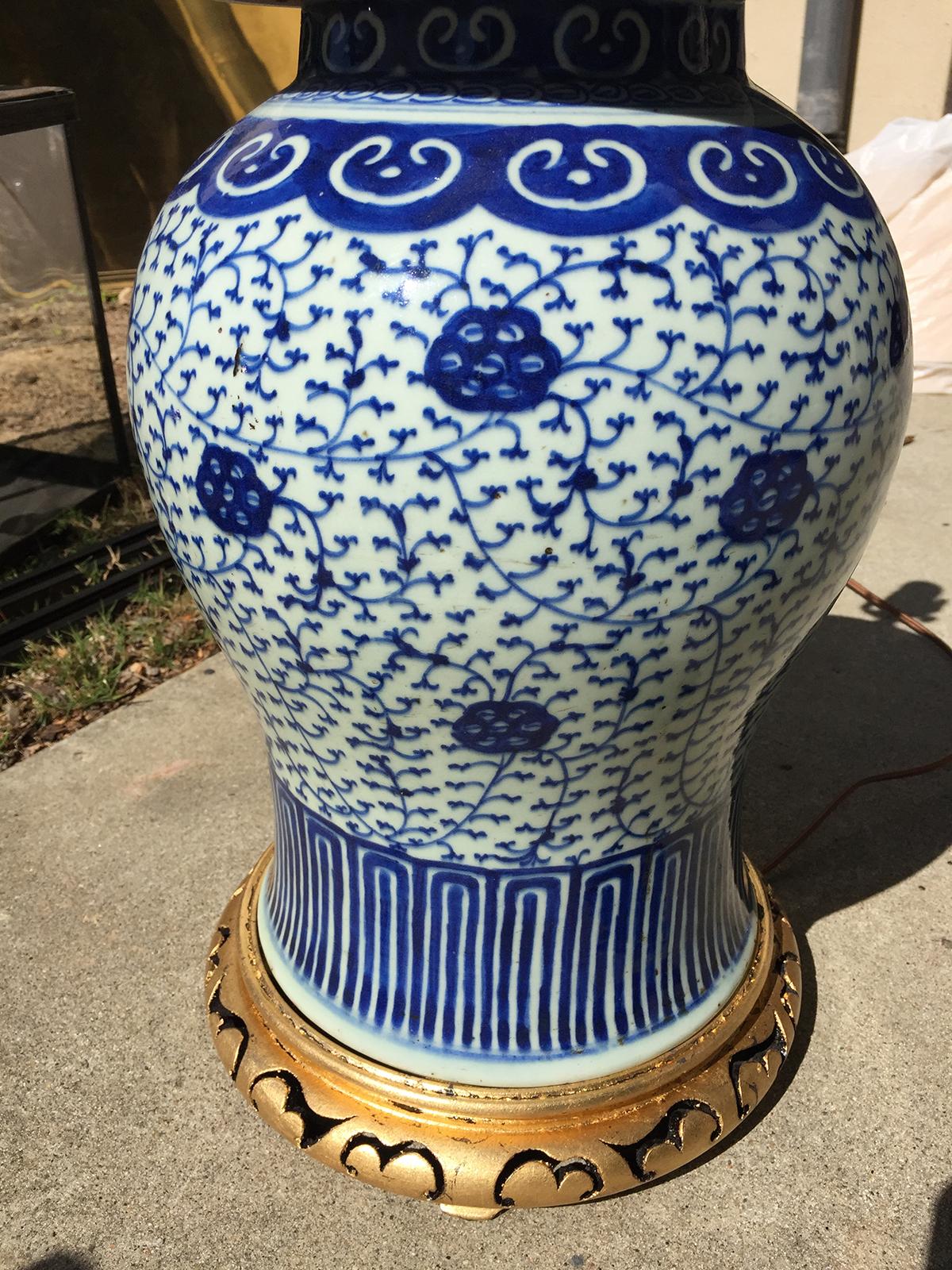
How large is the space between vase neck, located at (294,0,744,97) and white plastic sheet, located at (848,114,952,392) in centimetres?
321

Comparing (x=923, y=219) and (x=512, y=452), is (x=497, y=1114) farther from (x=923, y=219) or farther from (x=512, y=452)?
(x=923, y=219)

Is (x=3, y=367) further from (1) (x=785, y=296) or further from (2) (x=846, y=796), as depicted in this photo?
(1) (x=785, y=296)

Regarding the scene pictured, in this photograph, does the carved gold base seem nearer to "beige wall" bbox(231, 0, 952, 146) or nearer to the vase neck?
the vase neck

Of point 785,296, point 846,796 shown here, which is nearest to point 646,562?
point 785,296

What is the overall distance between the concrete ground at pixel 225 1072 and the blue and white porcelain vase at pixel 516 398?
48 cm

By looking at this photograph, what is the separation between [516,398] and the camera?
34.7 inches

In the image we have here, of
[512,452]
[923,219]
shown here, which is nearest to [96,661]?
[512,452]

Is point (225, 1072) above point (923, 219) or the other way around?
the other way around

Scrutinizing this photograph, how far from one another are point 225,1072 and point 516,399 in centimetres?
101

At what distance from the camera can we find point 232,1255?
1263 mm

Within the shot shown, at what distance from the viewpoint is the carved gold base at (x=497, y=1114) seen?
1.26 metres

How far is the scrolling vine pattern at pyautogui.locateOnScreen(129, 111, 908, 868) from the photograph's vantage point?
2.92ft

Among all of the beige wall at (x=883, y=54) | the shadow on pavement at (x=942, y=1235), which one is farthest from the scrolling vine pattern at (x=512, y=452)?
the beige wall at (x=883, y=54)

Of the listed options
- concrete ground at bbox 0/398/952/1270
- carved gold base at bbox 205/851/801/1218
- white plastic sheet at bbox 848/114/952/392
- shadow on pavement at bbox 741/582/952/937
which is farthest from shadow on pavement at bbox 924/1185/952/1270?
white plastic sheet at bbox 848/114/952/392
